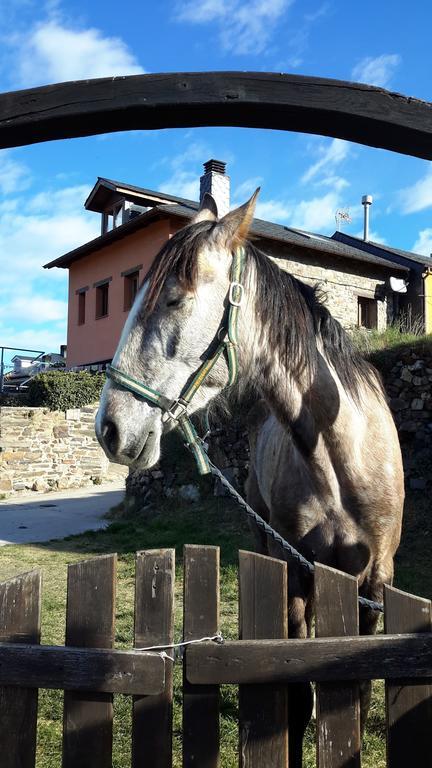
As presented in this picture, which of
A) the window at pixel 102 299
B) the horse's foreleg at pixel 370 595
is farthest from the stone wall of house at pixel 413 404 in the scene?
the window at pixel 102 299

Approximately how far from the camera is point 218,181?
2025 centimetres

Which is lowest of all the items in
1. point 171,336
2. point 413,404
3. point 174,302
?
point 171,336

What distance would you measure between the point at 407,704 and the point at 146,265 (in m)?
19.1

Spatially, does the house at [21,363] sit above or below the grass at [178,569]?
above

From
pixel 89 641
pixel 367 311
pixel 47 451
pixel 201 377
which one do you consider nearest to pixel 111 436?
pixel 201 377

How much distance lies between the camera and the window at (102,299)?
74.0ft

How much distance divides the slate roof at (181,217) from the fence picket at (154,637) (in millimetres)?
16935

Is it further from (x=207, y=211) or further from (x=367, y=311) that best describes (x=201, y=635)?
(x=367, y=311)

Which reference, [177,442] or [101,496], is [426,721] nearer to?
[177,442]

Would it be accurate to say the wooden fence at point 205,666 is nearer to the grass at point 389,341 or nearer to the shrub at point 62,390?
the grass at point 389,341

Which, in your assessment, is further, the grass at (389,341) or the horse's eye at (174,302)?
the grass at (389,341)

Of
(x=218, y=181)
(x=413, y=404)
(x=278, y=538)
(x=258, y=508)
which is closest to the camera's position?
(x=278, y=538)

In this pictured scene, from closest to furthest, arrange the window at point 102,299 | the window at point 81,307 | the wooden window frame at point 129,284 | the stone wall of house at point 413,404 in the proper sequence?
1. the stone wall of house at point 413,404
2. the wooden window frame at point 129,284
3. the window at point 102,299
4. the window at point 81,307

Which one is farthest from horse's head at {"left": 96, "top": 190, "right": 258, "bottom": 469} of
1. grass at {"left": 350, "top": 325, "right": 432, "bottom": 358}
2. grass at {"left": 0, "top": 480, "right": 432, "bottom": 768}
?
grass at {"left": 350, "top": 325, "right": 432, "bottom": 358}
